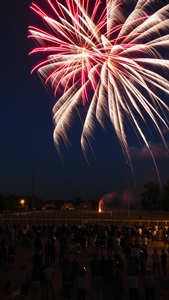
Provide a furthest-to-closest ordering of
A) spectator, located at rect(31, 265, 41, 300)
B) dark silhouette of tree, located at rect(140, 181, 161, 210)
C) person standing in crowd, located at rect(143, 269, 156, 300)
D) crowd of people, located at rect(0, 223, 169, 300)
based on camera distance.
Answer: dark silhouette of tree, located at rect(140, 181, 161, 210) → spectator, located at rect(31, 265, 41, 300) → crowd of people, located at rect(0, 223, 169, 300) → person standing in crowd, located at rect(143, 269, 156, 300)

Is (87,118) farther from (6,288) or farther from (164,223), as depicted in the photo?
(164,223)

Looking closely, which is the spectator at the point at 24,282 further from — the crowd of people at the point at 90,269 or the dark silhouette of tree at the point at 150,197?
the dark silhouette of tree at the point at 150,197

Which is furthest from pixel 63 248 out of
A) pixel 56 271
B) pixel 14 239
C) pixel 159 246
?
pixel 14 239

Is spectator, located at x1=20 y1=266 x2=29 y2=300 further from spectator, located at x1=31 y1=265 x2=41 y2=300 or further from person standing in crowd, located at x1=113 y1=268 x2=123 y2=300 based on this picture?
person standing in crowd, located at x1=113 y1=268 x2=123 y2=300

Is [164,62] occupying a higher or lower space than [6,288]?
higher

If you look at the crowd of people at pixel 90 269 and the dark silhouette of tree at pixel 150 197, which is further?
the dark silhouette of tree at pixel 150 197

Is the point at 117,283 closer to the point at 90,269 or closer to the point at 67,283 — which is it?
the point at 67,283

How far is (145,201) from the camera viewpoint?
10650cm

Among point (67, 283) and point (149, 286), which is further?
point (67, 283)

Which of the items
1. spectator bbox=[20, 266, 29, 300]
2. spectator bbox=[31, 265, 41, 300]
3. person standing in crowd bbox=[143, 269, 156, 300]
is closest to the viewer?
person standing in crowd bbox=[143, 269, 156, 300]

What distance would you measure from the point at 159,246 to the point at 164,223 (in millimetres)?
15348

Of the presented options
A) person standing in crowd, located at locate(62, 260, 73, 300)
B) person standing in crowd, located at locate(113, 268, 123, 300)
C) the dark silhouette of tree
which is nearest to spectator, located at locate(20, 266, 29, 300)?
person standing in crowd, located at locate(62, 260, 73, 300)

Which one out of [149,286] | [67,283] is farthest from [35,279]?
[149,286]

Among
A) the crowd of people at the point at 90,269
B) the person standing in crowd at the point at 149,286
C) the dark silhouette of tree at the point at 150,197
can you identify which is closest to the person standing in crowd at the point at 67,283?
the crowd of people at the point at 90,269
